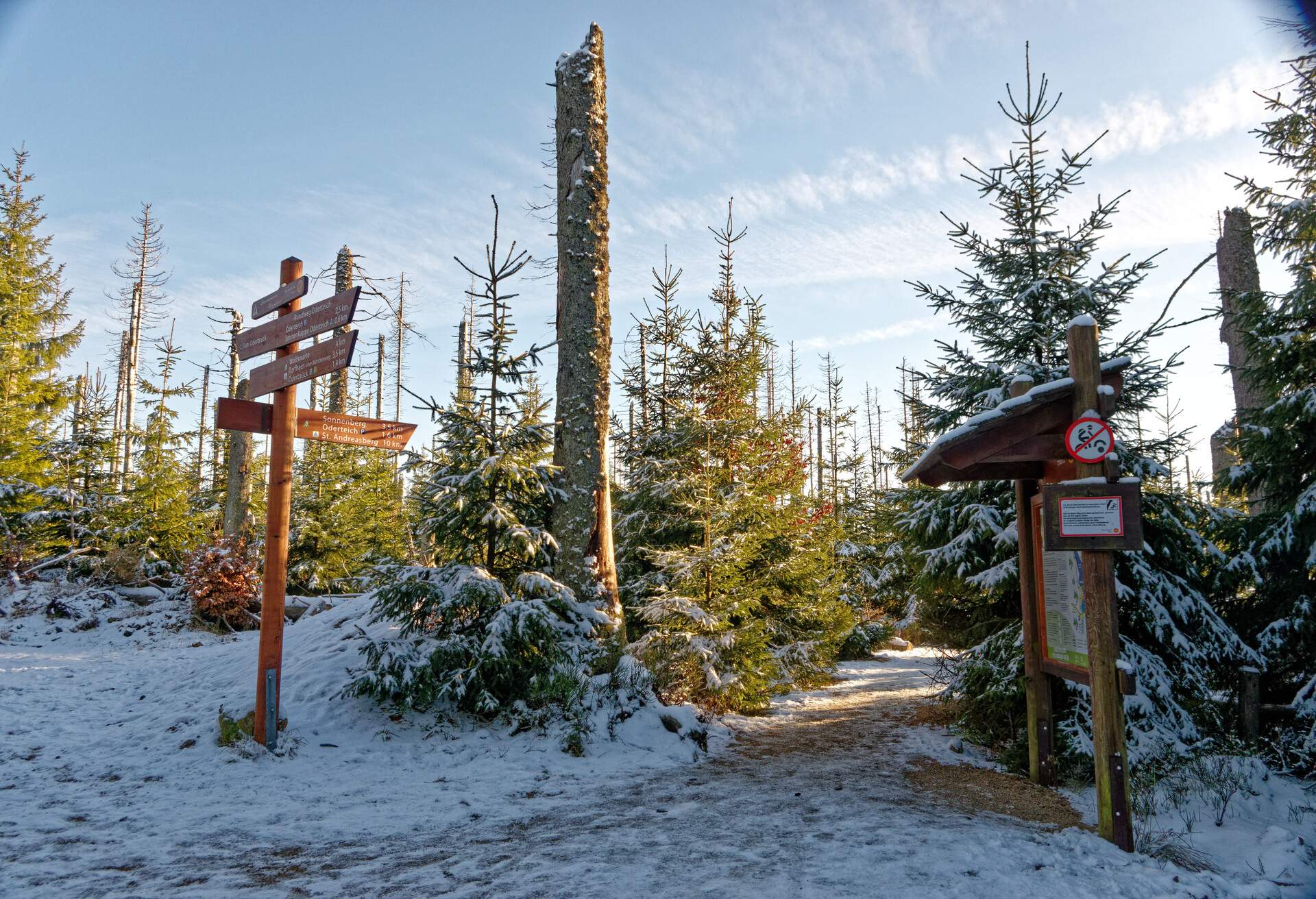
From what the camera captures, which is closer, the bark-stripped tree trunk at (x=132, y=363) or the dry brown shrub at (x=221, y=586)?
the dry brown shrub at (x=221, y=586)

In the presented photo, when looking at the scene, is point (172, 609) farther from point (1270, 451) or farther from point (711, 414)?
point (1270, 451)

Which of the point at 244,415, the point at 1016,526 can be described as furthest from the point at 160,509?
the point at 1016,526

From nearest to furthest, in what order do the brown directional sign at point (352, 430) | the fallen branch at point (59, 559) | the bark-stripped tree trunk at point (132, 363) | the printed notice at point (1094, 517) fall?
the printed notice at point (1094, 517), the brown directional sign at point (352, 430), the fallen branch at point (59, 559), the bark-stripped tree trunk at point (132, 363)

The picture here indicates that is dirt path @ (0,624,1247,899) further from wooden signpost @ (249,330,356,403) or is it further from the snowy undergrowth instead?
wooden signpost @ (249,330,356,403)

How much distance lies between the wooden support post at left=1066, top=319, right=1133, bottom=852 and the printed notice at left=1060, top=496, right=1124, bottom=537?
250 millimetres

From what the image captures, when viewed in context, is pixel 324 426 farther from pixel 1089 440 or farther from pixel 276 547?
pixel 1089 440

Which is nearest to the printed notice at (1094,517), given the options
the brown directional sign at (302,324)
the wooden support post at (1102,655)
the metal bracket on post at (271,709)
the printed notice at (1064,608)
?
the wooden support post at (1102,655)

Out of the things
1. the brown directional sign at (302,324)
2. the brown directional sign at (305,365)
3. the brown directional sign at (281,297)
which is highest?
the brown directional sign at (281,297)

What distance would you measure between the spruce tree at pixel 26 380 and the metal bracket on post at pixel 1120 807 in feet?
63.5

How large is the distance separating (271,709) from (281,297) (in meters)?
4.37

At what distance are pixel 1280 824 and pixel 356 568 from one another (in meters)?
18.1

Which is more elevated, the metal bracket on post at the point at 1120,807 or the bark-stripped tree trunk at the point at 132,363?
the bark-stripped tree trunk at the point at 132,363

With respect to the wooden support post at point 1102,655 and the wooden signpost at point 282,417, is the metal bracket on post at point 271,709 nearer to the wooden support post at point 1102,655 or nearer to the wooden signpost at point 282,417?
the wooden signpost at point 282,417

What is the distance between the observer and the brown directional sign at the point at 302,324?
23.1 ft
